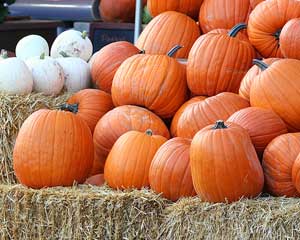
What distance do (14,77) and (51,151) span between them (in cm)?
64

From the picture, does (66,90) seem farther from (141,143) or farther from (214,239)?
(214,239)

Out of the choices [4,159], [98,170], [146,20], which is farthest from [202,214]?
[146,20]

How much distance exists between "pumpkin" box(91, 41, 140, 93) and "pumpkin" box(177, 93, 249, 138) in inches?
31.2

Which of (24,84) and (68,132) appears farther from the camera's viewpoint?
(24,84)

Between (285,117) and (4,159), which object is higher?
(285,117)

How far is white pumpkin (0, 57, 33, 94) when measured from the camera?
12.4 feet

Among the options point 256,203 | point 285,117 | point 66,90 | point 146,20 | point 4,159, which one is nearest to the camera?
point 256,203

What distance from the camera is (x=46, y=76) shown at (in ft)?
12.9

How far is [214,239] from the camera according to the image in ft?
9.38

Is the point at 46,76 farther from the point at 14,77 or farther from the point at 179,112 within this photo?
the point at 179,112

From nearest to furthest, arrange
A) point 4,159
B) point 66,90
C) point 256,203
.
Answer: point 256,203, point 4,159, point 66,90

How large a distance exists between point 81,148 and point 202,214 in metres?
0.78

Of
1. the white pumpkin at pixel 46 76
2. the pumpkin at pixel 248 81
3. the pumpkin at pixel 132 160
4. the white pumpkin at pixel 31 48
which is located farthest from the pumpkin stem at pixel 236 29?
the white pumpkin at pixel 31 48

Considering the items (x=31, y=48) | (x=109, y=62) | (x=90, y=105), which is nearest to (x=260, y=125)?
(x=90, y=105)
